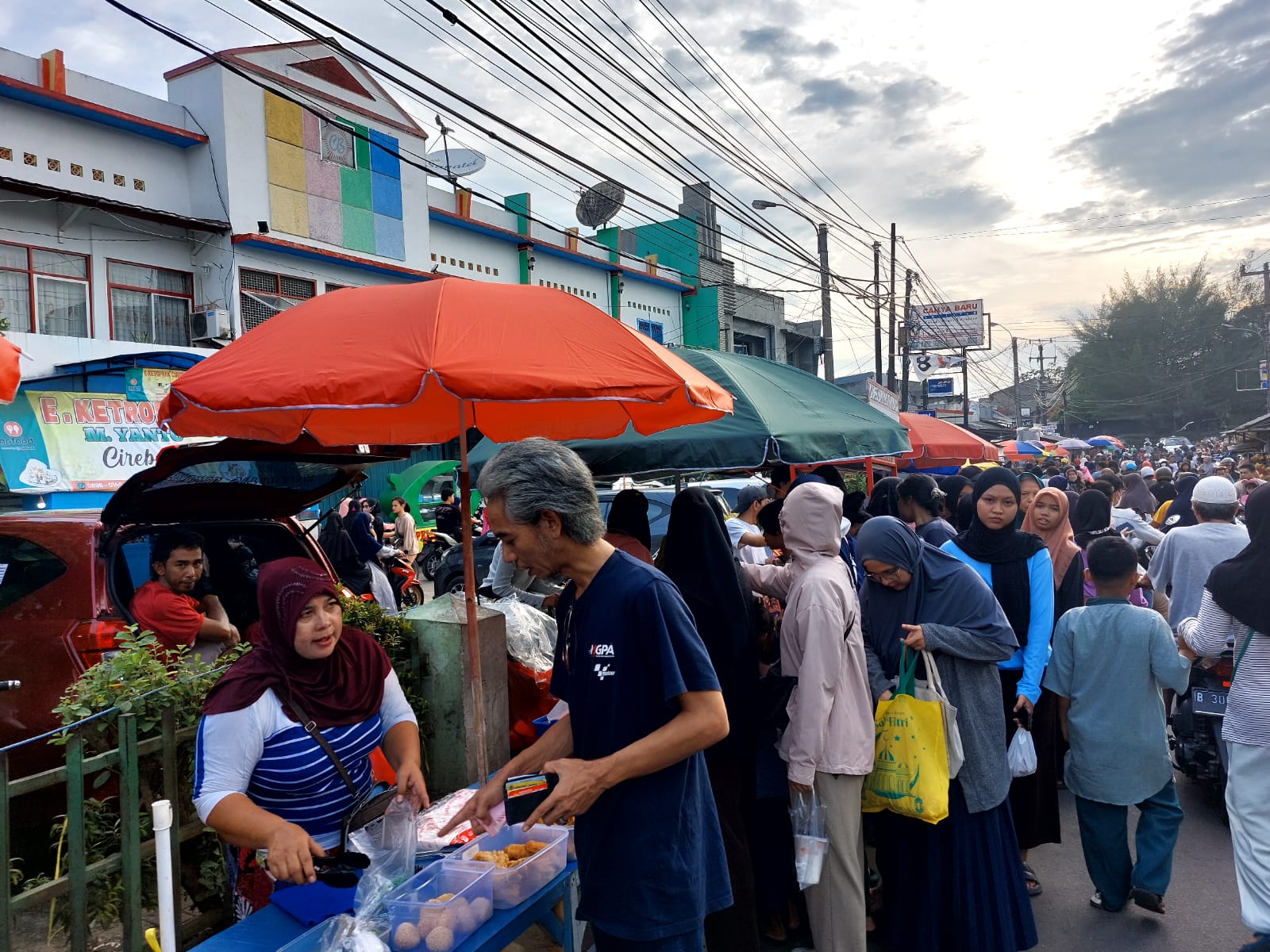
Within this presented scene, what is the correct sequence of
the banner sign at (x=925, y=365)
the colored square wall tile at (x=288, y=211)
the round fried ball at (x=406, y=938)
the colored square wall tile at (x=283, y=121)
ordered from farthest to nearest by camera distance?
the banner sign at (x=925, y=365), the colored square wall tile at (x=288, y=211), the colored square wall tile at (x=283, y=121), the round fried ball at (x=406, y=938)

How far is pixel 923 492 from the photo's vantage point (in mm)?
5617

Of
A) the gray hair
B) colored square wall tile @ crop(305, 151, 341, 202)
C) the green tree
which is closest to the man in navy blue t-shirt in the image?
the gray hair

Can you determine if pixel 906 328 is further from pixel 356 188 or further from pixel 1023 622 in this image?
pixel 1023 622

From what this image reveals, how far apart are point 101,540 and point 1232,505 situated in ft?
22.0

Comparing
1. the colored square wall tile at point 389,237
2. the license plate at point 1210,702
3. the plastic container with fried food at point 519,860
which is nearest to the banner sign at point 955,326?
the colored square wall tile at point 389,237

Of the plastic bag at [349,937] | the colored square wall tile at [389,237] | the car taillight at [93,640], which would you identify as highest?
the colored square wall tile at [389,237]

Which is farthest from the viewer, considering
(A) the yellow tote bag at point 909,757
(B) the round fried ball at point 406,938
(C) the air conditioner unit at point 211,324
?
(C) the air conditioner unit at point 211,324

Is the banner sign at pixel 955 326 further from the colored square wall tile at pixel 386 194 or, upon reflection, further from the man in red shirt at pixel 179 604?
the man in red shirt at pixel 179 604

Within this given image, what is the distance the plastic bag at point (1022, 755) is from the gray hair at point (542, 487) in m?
2.64

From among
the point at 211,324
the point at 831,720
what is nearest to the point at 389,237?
the point at 211,324

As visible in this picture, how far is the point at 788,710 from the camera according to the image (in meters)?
3.39

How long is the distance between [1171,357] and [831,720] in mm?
75470

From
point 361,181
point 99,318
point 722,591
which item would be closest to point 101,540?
point 722,591

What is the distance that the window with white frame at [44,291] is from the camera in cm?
1258
